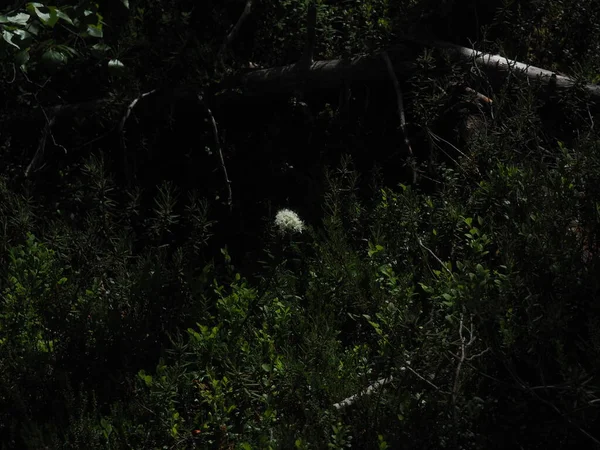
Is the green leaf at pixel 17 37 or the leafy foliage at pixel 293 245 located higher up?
the green leaf at pixel 17 37

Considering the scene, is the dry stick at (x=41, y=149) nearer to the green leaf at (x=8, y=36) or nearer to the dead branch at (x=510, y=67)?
the green leaf at (x=8, y=36)

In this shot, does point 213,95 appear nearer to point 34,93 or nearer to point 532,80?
point 34,93

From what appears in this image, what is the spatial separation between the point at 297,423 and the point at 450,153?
2.50 meters

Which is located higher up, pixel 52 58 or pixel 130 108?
pixel 52 58

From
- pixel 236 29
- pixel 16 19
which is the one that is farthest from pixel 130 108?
pixel 16 19

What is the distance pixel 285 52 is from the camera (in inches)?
241

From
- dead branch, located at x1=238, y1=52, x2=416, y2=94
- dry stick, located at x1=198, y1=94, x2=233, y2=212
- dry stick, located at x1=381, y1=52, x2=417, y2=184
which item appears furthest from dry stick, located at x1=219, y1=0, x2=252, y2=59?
dry stick, located at x1=381, y1=52, x2=417, y2=184

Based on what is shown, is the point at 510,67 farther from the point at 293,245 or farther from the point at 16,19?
the point at 16,19

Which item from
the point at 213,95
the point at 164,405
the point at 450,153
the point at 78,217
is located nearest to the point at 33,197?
the point at 78,217

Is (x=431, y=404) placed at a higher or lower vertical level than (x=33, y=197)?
higher

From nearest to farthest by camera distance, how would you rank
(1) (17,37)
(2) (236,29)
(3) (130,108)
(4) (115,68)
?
(1) (17,37), (4) (115,68), (3) (130,108), (2) (236,29)

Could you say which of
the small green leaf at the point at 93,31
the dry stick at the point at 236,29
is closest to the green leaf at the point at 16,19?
the small green leaf at the point at 93,31

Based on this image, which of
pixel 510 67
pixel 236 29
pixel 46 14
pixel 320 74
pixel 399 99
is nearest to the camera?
pixel 46 14

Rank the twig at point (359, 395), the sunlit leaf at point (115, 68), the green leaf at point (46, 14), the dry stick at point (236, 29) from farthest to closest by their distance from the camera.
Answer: the dry stick at point (236, 29), the sunlit leaf at point (115, 68), the twig at point (359, 395), the green leaf at point (46, 14)
